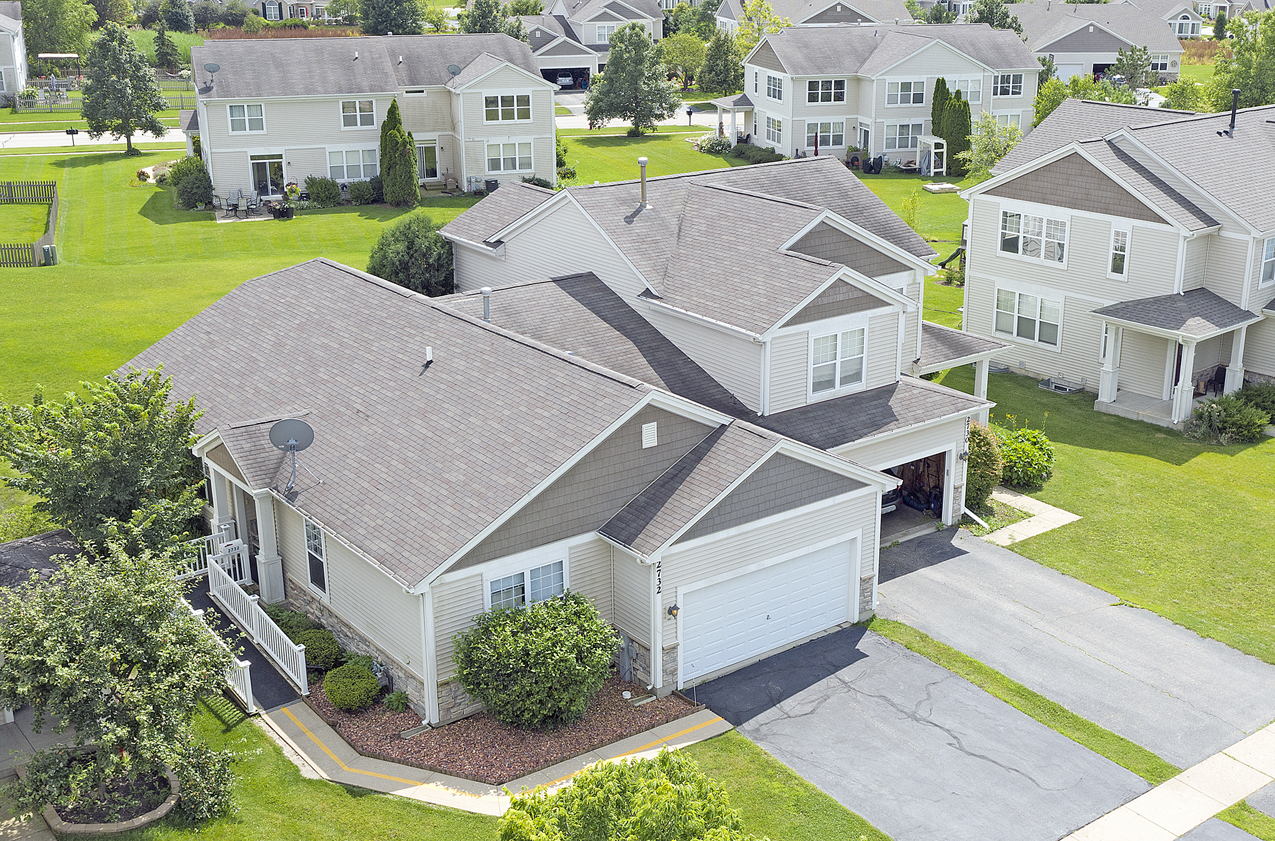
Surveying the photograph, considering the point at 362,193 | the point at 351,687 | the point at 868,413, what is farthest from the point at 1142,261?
the point at 362,193

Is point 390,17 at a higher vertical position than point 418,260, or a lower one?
higher

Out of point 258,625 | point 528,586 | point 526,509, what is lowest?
point 258,625

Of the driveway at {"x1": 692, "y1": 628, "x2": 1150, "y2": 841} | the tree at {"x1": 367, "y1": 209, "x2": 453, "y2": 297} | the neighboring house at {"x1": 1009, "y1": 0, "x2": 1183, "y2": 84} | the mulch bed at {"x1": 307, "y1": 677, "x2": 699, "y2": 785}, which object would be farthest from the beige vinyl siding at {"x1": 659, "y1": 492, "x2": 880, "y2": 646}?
the neighboring house at {"x1": 1009, "y1": 0, "x2": 1183, "y2": 84}

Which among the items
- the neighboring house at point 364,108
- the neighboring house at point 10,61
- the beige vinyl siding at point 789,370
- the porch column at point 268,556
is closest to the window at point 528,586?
the porch column at point 268,556

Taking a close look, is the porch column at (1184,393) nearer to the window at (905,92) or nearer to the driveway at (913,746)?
the driveway at (913,746)

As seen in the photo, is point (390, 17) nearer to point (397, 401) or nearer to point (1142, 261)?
point (1142, 261)

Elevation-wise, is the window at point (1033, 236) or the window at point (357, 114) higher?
the window at point (357, 114)

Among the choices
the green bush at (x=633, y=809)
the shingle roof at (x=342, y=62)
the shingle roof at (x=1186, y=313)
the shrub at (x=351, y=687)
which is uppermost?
the shingle roof at (x=342, y=62)
